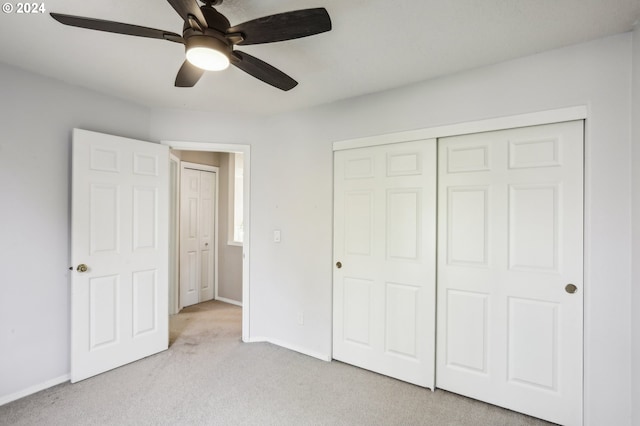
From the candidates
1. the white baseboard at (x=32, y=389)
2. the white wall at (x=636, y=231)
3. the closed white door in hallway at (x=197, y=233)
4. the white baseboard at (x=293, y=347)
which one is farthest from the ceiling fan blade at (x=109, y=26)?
the closed white door in hallway at (x=197, y=233)

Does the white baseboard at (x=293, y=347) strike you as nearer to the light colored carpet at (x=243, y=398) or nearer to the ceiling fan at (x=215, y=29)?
the light colored carpet at (x=243, y=398)

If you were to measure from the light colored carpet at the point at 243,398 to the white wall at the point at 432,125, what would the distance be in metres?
0.48

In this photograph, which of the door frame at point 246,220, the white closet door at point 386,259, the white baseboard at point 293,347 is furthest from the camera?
the door frame at point 246,220

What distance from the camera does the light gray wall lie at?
184 inches

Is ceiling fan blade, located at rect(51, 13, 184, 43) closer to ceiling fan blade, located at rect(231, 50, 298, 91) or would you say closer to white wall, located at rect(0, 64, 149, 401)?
ceiling fan blade, located at rect(231, 50, 298, 91)

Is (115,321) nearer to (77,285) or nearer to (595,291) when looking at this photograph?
(77,285)

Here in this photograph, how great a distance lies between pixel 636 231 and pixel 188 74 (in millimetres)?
2690

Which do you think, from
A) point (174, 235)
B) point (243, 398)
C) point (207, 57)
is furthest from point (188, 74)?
point (174, 235)

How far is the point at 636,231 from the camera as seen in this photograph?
5.69 ft

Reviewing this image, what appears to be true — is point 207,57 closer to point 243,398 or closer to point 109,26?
point 109,26

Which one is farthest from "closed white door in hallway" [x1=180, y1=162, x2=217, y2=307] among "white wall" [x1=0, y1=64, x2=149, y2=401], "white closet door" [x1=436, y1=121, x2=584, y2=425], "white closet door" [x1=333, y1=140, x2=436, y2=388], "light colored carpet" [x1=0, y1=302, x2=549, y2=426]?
"white closet door" [x1=436, y1=121, x2=584, y2=425]

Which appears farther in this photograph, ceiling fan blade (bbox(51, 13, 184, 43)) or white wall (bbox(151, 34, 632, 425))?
white wall (bbox(151, 34, 632, 425))

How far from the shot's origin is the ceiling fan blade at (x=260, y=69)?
1547 mm

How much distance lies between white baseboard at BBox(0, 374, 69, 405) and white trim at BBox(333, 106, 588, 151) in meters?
2.96
